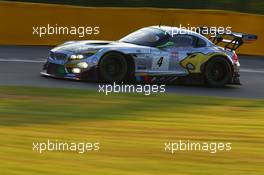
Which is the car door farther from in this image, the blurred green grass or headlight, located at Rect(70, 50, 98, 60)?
the blurred green grass

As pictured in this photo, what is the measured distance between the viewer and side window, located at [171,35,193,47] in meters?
Result: 14.3

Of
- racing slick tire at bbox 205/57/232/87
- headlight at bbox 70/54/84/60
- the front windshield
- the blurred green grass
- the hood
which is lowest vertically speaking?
the blurred green grass

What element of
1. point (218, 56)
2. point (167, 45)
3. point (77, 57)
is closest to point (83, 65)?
point (77, 57)

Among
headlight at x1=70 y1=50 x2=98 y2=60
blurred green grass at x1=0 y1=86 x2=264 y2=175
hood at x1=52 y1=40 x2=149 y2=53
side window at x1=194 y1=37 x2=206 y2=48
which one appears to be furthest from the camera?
side window at x1=194 y1=37 x2=206 y2=48

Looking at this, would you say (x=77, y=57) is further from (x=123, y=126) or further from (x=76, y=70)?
(x=123, y=126)

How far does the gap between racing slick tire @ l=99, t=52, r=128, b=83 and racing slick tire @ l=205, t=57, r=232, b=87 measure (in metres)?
1.91

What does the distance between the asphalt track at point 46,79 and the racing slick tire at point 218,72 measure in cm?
18

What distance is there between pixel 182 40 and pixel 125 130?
6095 mm

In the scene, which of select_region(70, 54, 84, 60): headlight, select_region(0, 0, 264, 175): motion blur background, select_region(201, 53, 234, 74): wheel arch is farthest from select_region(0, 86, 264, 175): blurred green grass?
select_region(201, 53, 234, 74): wheel arch

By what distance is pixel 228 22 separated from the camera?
20922mm

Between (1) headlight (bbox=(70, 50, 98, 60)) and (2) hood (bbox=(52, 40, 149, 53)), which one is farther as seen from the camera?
(2) hood (bbox=(52, 40, 149, 53))

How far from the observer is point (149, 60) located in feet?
45.8

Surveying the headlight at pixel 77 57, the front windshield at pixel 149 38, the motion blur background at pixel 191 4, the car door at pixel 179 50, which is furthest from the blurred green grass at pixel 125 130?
the motion blur background at pixel 191 4

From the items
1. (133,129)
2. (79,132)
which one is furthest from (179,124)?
(79,132)
